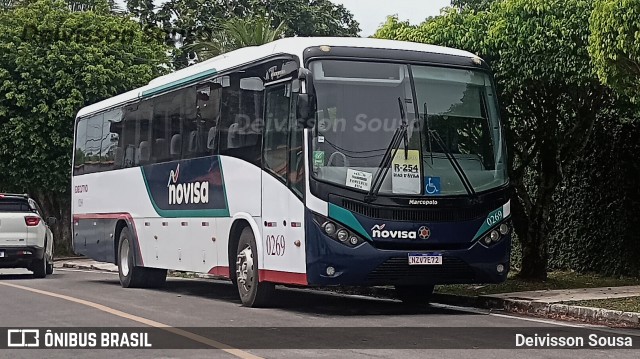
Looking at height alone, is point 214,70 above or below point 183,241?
Answer: above

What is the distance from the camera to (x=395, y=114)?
Result: 46.6 ft

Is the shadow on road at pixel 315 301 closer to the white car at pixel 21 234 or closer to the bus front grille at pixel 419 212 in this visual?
the bus front grille at pixel 419 212

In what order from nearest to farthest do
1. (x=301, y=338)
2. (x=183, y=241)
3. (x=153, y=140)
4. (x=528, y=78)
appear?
1. (x=301, y=338)
2. (x=528, y=78)
3. (x=183, y=241)
4. (x=153, y=140)

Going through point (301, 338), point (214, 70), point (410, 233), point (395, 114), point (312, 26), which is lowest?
point (301, 338)

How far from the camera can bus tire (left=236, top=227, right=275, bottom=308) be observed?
607 inches

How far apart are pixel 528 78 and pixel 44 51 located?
79.2 ft

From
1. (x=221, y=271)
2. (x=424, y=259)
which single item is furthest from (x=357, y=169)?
(x=221, y=271)

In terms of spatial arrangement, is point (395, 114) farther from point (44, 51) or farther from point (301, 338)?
point (44, 51)

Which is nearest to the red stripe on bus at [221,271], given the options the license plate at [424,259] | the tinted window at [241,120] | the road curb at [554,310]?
the tinted window at [241,120]

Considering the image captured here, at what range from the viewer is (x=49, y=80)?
37.3m

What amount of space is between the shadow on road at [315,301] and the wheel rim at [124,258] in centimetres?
80

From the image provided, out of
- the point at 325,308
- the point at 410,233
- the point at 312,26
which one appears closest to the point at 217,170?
the point at 325,308

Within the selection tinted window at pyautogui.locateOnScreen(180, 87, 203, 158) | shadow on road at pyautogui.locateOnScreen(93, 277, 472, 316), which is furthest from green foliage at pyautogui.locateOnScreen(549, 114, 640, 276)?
→ tinted window at pyautogui.locateOnScreen(180, 87, 203, 158)

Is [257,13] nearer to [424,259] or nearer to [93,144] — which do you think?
[93,144]
